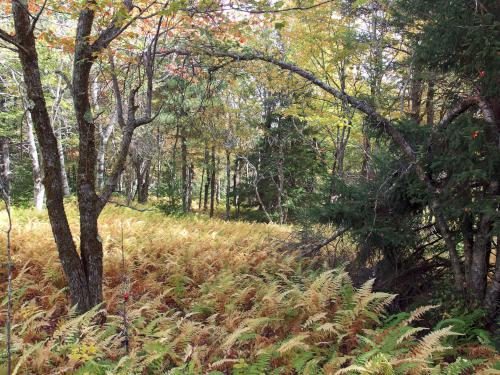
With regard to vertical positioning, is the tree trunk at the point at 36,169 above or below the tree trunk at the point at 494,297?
above

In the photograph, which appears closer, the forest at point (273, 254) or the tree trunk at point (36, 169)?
the forest at point (273, 254)

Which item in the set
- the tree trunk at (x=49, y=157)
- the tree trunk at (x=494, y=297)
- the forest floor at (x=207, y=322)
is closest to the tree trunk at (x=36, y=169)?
the forest floor at (x=207, y=322)

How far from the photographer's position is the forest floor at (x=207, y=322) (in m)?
3.54

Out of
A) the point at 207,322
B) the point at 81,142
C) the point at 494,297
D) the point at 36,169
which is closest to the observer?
the point at 494,297

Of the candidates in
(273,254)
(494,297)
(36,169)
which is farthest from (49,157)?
(36,169)

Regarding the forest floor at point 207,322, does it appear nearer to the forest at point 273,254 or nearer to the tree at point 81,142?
the forest at point 273,254

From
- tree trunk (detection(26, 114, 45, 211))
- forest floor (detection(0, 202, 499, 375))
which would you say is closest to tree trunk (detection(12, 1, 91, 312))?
forest floor (detection(0, 202, 499, 375))

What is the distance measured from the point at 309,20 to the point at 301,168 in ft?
32.7

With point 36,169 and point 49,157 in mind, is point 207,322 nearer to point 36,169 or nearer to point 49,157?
point 49,157

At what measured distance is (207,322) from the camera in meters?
5.25

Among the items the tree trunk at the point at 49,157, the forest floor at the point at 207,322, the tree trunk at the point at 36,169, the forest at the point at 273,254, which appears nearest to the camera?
the forest floor at the point at 207,322

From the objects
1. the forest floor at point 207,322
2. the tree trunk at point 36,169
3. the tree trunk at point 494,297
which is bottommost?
the forest floor at point 207,322

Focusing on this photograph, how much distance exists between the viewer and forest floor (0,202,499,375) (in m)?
3.54

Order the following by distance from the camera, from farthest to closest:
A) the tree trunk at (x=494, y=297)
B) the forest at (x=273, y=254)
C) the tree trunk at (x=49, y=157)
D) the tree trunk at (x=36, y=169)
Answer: the tree trunk at (x=36, y=169) → the tree trunk at (x=494, y=297) → the tree trunk at (x=49, y=157) → the forest at (x=273, y=254)
